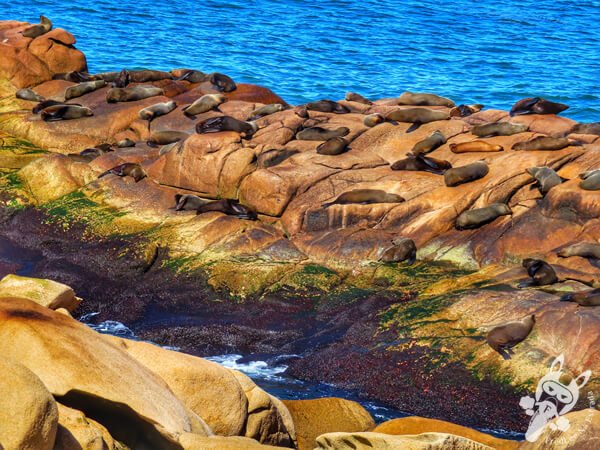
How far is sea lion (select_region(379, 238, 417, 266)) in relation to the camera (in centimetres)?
1427

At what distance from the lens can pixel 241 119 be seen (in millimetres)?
18984

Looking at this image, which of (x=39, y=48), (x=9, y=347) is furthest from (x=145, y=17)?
(x=9, y=347)

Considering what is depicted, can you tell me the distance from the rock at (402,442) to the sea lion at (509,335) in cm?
365

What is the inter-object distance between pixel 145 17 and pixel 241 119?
2377 centimetres

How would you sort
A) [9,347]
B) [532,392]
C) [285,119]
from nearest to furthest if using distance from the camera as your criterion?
[9,347]
[532,392]
[285,119]

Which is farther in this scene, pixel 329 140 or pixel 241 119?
pixel 241 119

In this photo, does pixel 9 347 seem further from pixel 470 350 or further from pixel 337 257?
pixel 337 257

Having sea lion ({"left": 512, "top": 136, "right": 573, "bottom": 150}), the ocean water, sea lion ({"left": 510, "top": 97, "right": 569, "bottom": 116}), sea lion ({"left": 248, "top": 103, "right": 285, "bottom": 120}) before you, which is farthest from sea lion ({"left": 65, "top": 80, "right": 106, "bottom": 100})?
sea lion ({"left": 512, "top": 136, "right": 573, "bottom": 150})

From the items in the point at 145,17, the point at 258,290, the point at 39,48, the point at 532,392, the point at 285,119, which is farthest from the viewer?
the point at 145,17

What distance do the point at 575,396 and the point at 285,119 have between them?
872 cm

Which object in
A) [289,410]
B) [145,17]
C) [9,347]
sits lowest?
[145,17]

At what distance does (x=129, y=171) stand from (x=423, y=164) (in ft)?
17.6

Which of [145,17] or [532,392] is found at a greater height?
[532,392]

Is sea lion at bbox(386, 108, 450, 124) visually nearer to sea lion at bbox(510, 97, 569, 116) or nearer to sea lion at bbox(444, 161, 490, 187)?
sea lion at bbox(510, 97, 569, 116)
